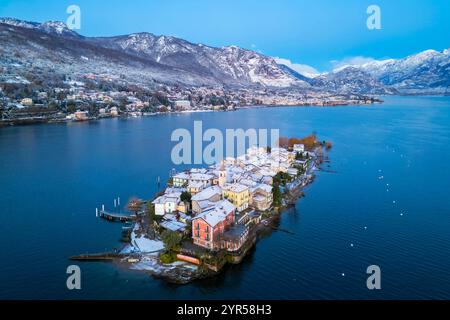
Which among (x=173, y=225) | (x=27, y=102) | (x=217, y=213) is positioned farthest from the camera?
(x=27, y=102)

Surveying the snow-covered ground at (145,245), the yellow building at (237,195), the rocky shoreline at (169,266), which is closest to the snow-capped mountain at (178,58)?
the yellow building at (237,195)

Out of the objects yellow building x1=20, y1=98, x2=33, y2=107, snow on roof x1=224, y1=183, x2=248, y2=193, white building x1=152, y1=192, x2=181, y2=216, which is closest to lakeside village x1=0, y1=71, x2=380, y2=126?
yellow building x1=20, y1=98, x2=33, y2=107

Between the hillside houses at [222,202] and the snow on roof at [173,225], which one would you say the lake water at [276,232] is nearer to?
the hillside houses at [222,202]

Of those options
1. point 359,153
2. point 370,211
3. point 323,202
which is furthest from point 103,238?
point 359,153

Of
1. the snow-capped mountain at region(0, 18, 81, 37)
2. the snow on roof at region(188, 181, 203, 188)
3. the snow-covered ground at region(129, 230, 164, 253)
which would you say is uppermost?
the snow-capped mountain at region(0, 18, 81, 37)

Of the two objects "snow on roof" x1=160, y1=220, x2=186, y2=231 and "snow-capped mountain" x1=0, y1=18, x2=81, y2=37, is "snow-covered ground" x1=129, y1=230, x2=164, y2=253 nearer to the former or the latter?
"snow on roof" x1=160, y1=220, x2=186, y2=231

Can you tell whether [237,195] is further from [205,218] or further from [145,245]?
[145,245]

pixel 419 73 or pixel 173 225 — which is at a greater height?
pixel 419 73

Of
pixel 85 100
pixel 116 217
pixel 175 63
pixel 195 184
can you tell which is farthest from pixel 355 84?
pixel 116 217
